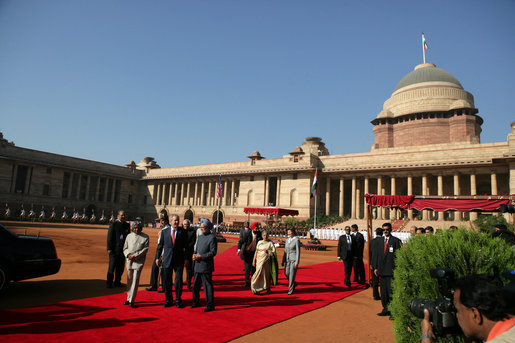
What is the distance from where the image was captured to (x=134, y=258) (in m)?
7.01

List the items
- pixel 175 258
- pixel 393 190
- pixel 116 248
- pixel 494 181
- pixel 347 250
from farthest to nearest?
pixel 393 190, pixel 494 181, pixel 347 250, pixel 116 248, pixel 175 258

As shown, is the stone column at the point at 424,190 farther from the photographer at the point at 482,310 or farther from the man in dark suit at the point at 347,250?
the photographer at the point at 482,310

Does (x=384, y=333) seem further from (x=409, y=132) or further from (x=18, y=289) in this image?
(x=409, y=132)

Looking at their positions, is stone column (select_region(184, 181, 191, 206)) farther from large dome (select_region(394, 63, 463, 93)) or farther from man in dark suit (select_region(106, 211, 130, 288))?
man in dark suit (select_region(106, 211, 130, 288))

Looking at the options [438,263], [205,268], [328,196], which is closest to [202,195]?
[328,196]

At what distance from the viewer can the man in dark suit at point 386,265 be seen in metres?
7.20

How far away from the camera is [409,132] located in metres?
47.4

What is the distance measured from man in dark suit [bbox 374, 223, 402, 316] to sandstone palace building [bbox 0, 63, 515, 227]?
29363 mm

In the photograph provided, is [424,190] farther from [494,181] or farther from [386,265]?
[386,265]

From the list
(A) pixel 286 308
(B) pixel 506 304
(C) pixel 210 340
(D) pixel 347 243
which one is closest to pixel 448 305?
(B) pixel 506 304

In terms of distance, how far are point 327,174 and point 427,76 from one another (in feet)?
79.4

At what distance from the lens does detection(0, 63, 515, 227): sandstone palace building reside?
116 ft

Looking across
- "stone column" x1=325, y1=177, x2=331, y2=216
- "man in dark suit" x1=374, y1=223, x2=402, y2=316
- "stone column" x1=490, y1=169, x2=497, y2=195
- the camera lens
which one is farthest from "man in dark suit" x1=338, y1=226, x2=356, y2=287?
"stone column" x1=325, y1=177, x2=331, y2=216

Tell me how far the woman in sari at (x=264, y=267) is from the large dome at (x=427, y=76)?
51217 mm
